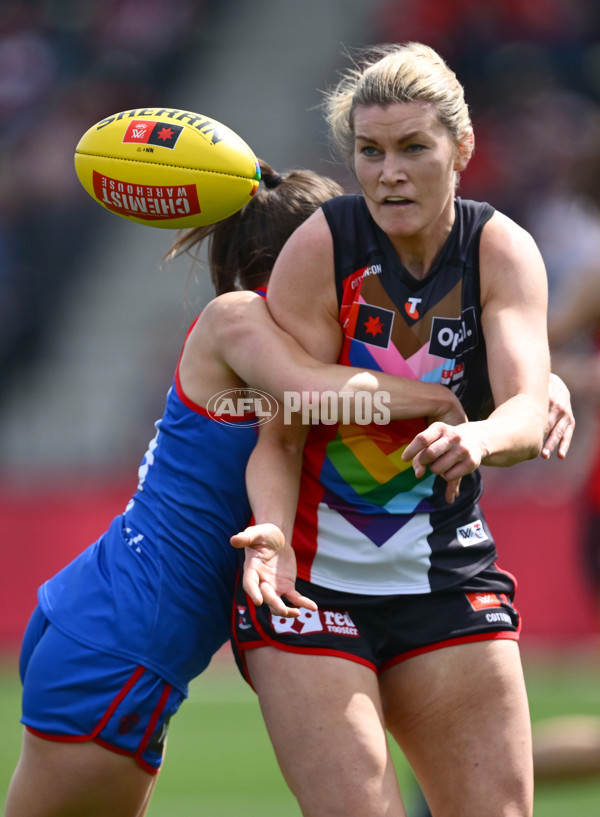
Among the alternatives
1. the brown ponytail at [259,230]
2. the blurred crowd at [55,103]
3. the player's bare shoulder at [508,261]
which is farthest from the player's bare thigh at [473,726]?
the blurred crowd at [55,103]

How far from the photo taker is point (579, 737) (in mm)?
4801

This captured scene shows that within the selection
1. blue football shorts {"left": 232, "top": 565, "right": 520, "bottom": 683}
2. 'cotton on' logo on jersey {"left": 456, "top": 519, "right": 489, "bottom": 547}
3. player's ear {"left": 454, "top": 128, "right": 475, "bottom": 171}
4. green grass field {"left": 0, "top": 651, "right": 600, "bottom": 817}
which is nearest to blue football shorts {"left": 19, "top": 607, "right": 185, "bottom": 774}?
blue football shorts {"left": 232, "top": 565, "right": 520, "bottom": 683}

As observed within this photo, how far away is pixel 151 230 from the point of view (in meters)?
13.4

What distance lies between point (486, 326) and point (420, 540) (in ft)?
1.80

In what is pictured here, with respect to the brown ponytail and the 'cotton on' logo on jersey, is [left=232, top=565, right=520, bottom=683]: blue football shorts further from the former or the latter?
the brown ponytail

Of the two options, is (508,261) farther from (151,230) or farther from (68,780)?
(151,230)

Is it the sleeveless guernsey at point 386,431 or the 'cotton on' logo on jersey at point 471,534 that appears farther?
the 'cotton on' logo on jersey at point 471,534

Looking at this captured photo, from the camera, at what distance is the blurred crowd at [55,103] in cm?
1217

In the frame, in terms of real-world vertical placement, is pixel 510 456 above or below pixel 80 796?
above

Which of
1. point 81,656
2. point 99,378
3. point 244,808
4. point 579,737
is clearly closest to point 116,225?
point 99,378

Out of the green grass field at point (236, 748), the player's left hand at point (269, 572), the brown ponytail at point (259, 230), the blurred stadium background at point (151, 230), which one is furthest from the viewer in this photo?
the blurred stadium background at point (151, 230)

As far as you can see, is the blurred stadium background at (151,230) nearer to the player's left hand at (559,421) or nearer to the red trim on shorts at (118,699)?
the red trim on shorts at (118,699)

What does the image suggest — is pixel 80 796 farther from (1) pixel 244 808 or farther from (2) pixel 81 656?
(1) pixel 244 808

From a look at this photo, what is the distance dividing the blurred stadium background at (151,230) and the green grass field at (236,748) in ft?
0.32
